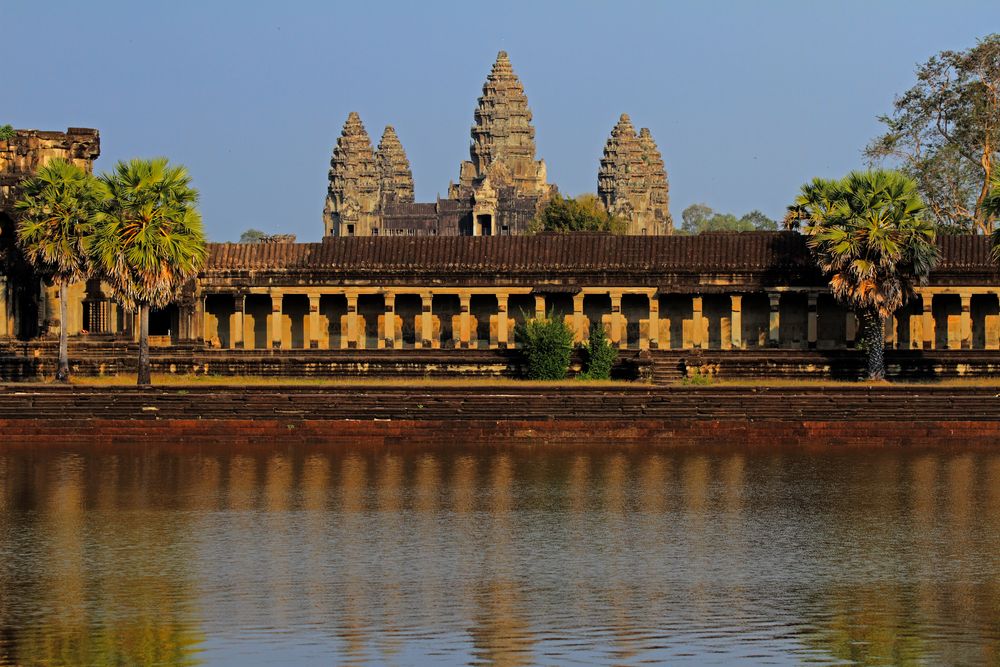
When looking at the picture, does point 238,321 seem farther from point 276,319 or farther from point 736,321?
point 736,321

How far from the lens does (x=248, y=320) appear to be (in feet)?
185

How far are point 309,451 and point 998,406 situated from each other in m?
13.6

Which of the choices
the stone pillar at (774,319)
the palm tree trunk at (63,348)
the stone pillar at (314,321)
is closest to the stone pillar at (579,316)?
the stone pillar at (774,319)

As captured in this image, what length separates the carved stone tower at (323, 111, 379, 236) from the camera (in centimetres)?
18888

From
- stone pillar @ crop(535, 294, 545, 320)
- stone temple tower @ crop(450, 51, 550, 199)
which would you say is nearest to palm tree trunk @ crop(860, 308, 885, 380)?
stone pillar @ crop(535, 294, 545, 320)

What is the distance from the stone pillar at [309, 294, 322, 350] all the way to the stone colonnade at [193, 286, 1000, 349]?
3cm

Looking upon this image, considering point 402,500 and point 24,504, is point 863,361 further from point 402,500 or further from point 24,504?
point 24,504

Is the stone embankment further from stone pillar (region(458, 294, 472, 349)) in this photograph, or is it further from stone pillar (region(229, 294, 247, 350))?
stone pillar (region(229, 294, 247, 350))

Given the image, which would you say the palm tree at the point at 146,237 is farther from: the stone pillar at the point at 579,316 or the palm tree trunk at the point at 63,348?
the stone pillar at the point at 579,316

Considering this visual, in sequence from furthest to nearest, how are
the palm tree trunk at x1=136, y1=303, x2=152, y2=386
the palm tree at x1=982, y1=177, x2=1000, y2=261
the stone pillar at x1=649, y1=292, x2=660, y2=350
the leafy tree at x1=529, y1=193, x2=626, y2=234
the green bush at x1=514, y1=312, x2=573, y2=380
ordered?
the leafy tree at x1=529, y1=193, x2=626, y2=234 → the stone pillar at x1=649, y1=292, x2=660, y2=350 → the green bush at x1=514, y1=312, x2=573, y2=380 → the palm tree at x1=982, y1=177, x2=1000, y2=261 → the palm tree trunk at x1=136, y1=303, x2=152, y2=386

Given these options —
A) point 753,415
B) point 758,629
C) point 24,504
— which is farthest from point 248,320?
point 758,629

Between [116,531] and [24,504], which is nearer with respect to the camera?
[116,531]

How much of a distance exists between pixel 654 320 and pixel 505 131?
12503 cm

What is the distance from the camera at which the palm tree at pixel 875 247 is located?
4584 cm
